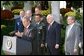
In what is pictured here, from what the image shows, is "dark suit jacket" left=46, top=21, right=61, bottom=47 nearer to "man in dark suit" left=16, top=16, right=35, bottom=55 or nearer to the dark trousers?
the dark trousers

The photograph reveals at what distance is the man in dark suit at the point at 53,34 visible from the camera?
5.03 m

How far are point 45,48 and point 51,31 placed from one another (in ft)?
1.45

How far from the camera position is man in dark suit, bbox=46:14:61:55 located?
16.5ft

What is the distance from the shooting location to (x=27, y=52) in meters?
5.60

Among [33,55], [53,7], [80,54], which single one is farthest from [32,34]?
[53,7]

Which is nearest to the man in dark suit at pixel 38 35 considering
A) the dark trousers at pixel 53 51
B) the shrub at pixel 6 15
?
the dark trousers at pixel 53 51

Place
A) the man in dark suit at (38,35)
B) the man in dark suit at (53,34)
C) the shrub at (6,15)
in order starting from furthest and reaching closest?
the shrub at (6,15) < the man in dark suit at (38,35) < the man in dark suit at (53,34)

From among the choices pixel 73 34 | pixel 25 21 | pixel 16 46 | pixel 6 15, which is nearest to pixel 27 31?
pixel 25 21

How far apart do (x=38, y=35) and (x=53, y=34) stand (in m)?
0.32

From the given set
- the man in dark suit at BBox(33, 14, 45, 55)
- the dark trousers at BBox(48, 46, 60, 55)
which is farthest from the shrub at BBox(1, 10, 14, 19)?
the dark trousers at BBox(48, 46, 60, 55)

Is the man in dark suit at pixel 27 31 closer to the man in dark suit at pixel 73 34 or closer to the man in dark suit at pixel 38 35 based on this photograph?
the man in dark suit at pixel 38 35

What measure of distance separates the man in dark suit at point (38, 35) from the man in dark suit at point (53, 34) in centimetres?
11

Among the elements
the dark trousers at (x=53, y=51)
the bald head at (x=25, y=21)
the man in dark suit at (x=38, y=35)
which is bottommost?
the dark trousers at (x=53, y=51)

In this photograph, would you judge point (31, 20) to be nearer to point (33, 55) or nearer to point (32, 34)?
point (32, 34)
